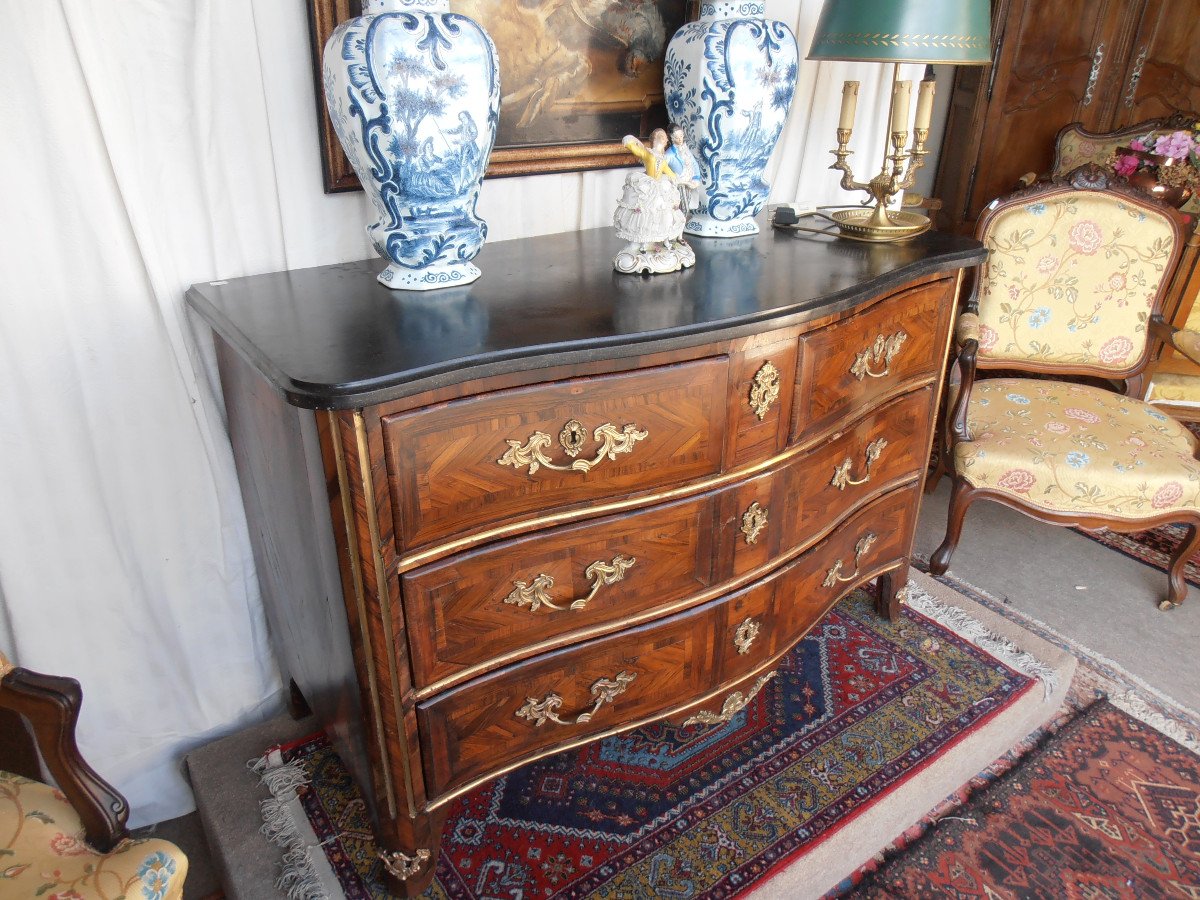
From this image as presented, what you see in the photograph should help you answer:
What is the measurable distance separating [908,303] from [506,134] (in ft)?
2.79

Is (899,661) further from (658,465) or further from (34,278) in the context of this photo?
(34,278)

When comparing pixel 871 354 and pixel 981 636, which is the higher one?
pixel 871 354

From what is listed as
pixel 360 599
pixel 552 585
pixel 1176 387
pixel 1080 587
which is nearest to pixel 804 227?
pixel 552 585

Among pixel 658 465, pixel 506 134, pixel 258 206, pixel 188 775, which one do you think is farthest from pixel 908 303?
pixel 188 775

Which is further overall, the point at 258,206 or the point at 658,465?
the point at 258,206

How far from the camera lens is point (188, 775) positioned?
1.61 meters

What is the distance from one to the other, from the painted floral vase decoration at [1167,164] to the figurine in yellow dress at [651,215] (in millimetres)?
2620

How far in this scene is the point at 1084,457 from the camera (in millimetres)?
2111

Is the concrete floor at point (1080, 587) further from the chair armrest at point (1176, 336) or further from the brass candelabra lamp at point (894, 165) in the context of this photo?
the brass candelabra lamp at point (894, 165)

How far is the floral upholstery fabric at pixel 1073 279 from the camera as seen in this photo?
2279 mm

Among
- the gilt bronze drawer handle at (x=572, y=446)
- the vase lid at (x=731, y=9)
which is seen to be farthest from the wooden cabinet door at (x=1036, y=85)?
the gilt bronze drawer handle at (x=572, y=446)

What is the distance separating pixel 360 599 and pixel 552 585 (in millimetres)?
285

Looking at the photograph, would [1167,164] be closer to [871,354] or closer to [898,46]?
[898,46]

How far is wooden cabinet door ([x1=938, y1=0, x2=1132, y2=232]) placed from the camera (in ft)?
10.6
